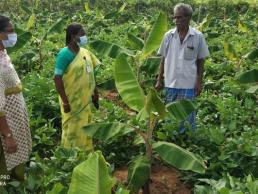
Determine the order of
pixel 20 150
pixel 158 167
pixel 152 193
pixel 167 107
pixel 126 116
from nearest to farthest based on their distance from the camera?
pixel 20 150 → pixel 167 107 → pixel 152 193 → pixel 158 167 → pixel 126 116

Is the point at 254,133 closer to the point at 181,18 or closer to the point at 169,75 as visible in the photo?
the point at 169,75

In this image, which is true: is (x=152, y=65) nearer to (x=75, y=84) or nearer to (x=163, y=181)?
(x=75, y=84)

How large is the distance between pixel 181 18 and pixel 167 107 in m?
1.17

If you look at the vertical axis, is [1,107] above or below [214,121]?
above

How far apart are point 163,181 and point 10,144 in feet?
6.26

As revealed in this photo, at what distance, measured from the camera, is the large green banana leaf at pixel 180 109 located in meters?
4.46

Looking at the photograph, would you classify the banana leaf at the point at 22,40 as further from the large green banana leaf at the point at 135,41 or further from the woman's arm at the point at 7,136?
the woman's arm at the point at 7,136

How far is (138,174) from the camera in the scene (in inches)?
167

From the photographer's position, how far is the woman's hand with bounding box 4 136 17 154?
370 cm

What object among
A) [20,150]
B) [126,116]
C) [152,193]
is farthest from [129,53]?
[20,150]

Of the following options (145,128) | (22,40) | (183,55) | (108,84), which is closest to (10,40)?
(183,55)

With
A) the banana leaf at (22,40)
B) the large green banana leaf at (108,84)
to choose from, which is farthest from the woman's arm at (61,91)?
the banana leaf at (22,40)

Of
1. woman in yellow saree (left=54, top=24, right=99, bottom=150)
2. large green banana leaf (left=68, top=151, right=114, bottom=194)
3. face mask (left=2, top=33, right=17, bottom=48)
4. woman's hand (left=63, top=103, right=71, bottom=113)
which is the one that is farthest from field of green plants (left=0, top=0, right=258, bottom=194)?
face mask (left=2, top=33, right=17, bottom=48)

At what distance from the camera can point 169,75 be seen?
18.0 ft
